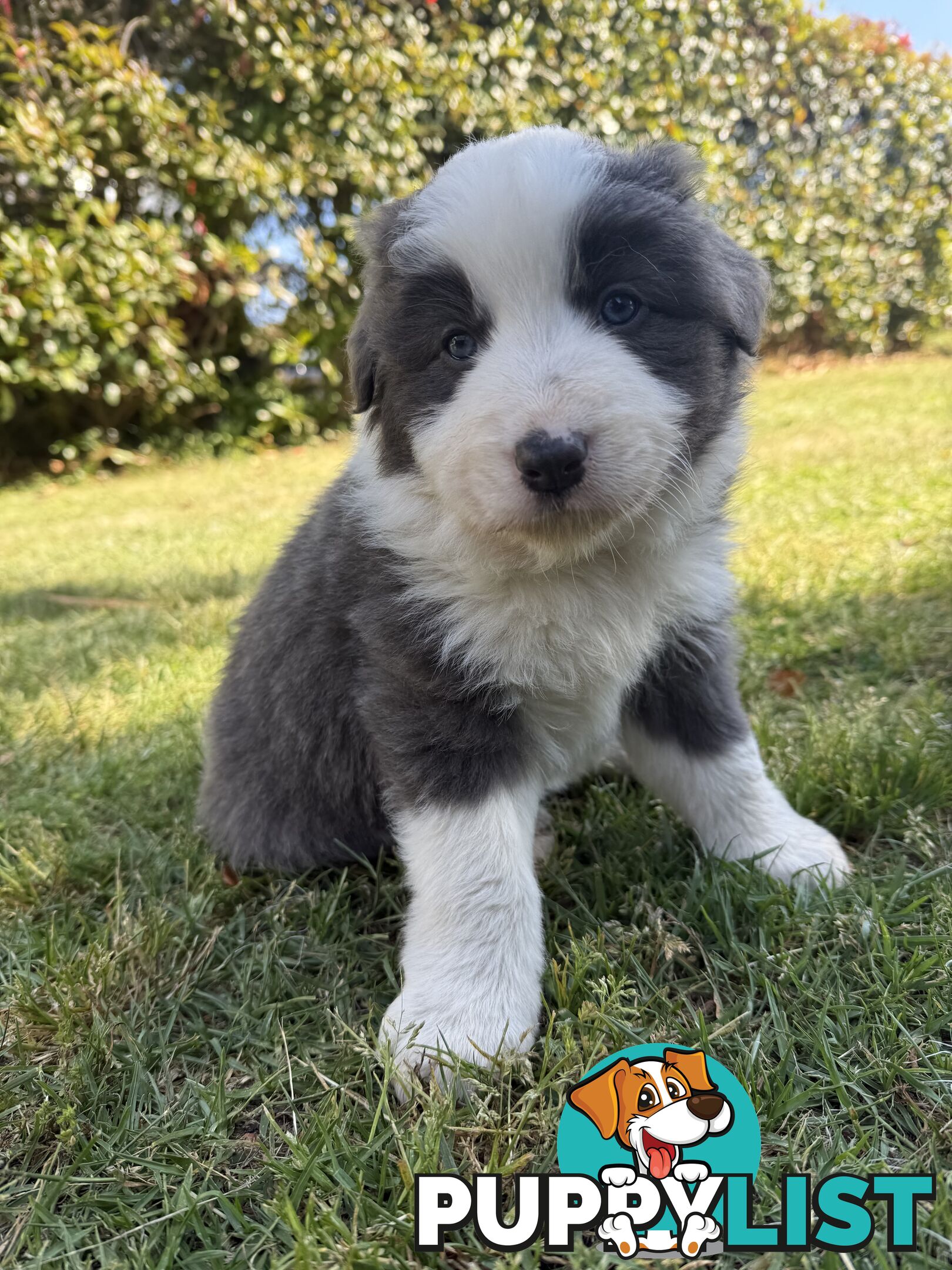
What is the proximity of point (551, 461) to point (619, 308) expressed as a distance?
15.7 inches

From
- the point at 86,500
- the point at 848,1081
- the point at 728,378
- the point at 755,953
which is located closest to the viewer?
the point at 848,1081

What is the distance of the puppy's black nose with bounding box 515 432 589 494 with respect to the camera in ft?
5.01

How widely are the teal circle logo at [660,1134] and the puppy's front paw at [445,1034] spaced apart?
0.24 metres

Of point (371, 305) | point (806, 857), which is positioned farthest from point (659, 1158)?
point (371, 305)

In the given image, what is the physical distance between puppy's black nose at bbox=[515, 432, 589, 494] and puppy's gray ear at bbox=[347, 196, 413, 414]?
1.74 ft

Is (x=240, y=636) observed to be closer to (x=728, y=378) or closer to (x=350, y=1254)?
(x=728, y=378)

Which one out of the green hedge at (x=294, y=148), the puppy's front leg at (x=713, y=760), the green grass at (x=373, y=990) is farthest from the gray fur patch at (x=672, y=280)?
the green hedge at (x=294, y=148)

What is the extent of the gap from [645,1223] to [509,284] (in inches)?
61.9

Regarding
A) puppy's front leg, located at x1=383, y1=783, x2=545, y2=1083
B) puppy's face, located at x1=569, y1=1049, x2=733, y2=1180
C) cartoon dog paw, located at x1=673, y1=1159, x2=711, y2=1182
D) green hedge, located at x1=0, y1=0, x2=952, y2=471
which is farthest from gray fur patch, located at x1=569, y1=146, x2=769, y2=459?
green hedge, located at x1=0, y1=0, x2=952, y2=471

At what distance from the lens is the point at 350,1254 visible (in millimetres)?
1223

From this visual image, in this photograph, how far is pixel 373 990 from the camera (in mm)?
1878

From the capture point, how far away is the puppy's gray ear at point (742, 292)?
1.81 meters

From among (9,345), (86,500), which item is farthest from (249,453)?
(9,345)

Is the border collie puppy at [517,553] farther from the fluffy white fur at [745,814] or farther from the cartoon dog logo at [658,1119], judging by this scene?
the cartoon dog logo at [658,1119]
